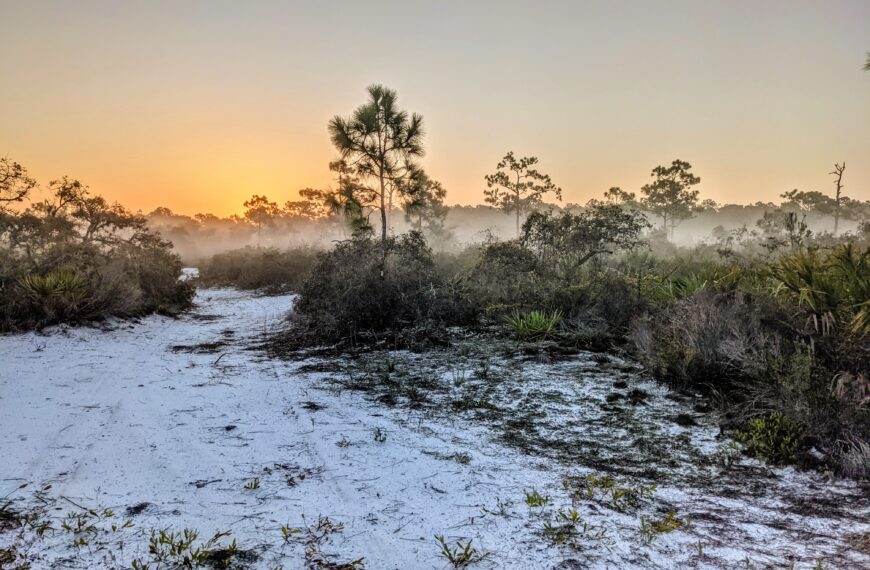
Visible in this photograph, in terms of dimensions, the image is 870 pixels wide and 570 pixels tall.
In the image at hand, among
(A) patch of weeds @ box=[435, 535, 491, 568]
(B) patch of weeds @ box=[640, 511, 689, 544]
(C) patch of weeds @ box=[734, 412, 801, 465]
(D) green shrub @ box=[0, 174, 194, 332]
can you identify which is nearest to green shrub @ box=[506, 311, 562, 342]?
(C) patch of weeds @ box=[734, 412, 801, 465]

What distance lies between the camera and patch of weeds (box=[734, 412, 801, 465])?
3809 millimetres

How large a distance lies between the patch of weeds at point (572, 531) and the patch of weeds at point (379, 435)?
76.0 inches

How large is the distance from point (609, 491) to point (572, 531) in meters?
0.69

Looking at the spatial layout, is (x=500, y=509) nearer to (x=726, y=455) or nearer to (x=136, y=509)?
(x=726, y=455)

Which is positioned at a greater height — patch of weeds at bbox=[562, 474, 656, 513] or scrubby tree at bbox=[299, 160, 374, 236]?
scrubby tree at bbox=[299, 160, 374, 236]

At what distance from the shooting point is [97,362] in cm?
728

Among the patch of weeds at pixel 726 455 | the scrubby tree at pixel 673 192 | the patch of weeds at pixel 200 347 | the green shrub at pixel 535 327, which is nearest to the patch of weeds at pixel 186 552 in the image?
the patch of weeds at pixel 726 455

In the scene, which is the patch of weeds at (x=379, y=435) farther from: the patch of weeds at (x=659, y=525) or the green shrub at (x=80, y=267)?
the green shrub at (x=80, y=267)

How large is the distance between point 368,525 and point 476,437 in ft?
5.75

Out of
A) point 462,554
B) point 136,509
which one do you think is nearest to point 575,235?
point 462,554

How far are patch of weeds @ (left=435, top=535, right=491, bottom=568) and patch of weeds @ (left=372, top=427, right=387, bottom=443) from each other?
1.74 metres

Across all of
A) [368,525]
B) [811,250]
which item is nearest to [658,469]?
[368,525]

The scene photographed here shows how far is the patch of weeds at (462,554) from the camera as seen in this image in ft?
A: 8.50

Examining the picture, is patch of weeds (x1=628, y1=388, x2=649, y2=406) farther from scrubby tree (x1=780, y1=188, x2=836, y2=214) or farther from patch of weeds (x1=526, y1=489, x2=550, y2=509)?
scrubby tree (x1=780, y1=188, x2=836, y2=214)
